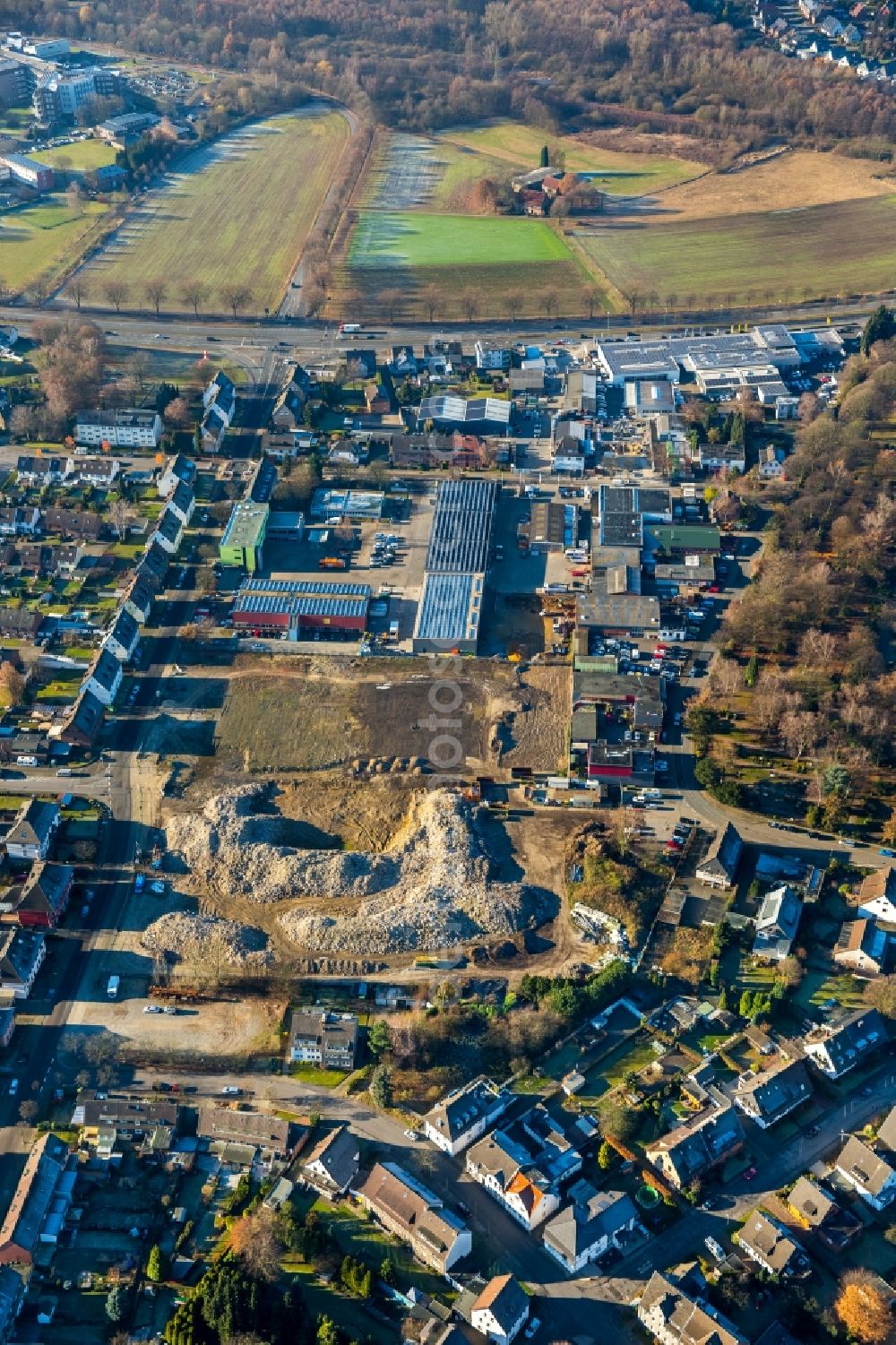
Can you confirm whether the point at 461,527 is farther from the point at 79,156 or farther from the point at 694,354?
the point at 79,156

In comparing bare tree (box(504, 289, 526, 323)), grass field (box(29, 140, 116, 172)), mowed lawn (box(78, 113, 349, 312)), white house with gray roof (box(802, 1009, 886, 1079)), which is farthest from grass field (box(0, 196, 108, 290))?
white house with gray roof (box(802, 1009, 886, 1079))

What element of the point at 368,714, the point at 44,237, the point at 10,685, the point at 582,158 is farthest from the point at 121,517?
the point at 582,158

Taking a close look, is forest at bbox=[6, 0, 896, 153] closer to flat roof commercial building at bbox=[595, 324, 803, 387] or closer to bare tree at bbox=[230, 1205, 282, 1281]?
flat roof commercial building at bbox=[595, 324, 803, 387]

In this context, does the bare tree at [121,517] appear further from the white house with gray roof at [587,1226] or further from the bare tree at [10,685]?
the white house with gray roof at [587,1226]

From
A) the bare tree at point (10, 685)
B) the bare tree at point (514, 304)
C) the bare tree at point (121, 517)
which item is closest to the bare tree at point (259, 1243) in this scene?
the bare tree at point (10, 685)

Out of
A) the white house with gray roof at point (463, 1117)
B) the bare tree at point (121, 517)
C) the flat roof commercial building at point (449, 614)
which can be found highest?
the flat roof commercial building at point (449, 614)

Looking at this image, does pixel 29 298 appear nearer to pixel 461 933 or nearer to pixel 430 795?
pixel 430 795
